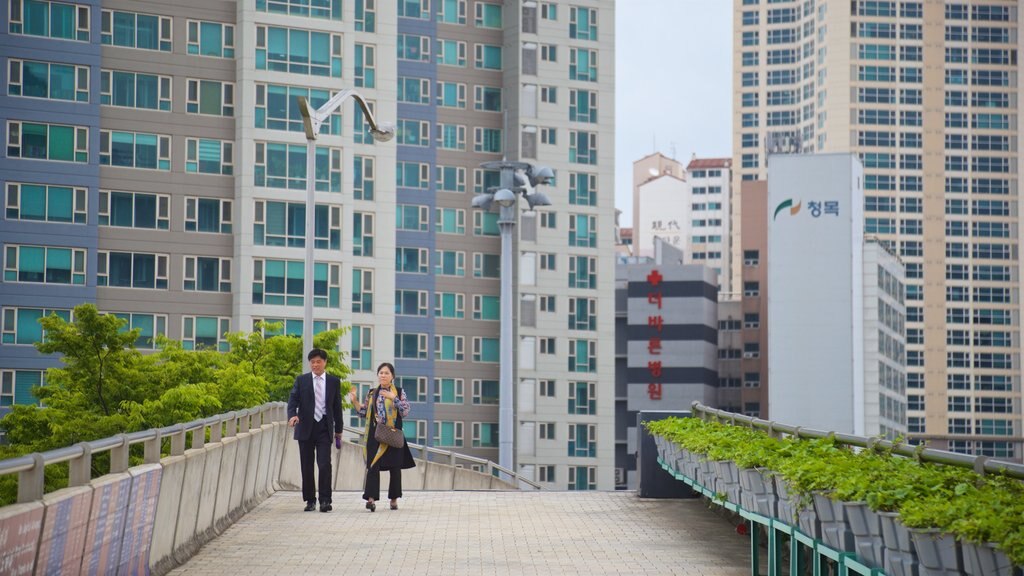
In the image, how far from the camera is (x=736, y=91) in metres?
195

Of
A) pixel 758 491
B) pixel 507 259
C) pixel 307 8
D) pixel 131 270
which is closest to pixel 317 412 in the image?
pixel 758 491

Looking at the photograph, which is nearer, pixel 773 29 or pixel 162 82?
pixel 162 82

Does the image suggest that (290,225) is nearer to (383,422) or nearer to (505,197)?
(505,197)

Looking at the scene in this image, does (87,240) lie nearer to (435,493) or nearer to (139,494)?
(435,493)

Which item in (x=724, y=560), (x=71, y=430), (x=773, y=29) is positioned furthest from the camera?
(x=773, y=29)

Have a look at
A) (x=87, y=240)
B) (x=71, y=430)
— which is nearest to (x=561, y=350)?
(x=87, y=240)

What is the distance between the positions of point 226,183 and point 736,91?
12488 centimetres

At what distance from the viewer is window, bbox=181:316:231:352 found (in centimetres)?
7619

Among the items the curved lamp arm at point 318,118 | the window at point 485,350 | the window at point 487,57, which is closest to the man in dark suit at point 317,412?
the curved lamp arm at point 318,118

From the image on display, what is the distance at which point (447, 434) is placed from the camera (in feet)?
312

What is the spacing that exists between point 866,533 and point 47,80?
228 feet

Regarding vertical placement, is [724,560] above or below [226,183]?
below

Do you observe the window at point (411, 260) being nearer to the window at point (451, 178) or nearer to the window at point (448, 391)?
the window at point (451, 178)

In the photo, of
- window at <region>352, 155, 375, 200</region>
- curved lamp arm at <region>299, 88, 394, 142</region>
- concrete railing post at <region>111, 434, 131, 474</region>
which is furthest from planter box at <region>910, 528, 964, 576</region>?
window at <region>352, 155, 375, 200</region>
